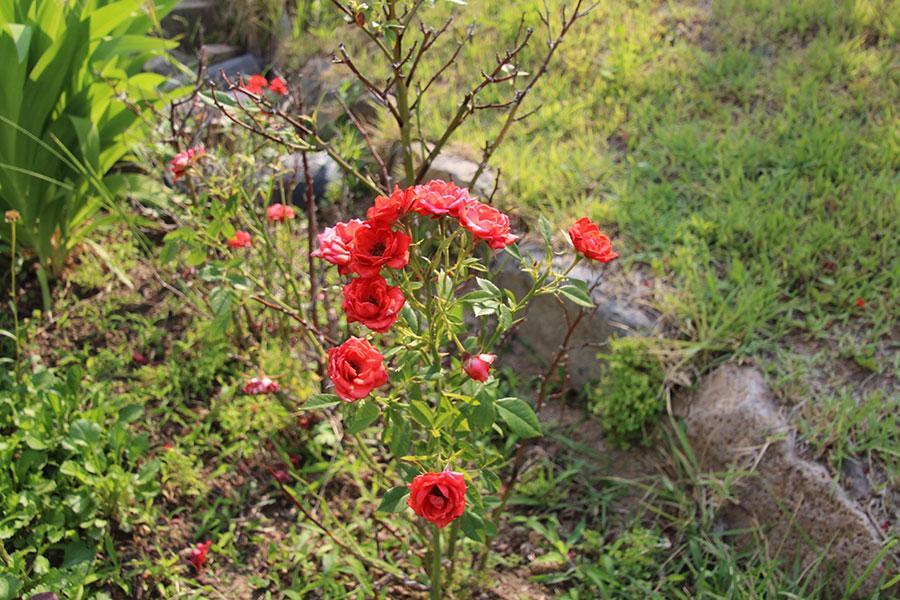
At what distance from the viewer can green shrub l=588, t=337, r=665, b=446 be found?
229 cm

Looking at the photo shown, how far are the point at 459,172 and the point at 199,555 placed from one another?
1659 mm

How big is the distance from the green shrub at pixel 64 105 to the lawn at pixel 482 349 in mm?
24

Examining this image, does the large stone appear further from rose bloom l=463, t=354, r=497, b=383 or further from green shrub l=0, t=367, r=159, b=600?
green shrub l=0, t=367, r=159, b=600

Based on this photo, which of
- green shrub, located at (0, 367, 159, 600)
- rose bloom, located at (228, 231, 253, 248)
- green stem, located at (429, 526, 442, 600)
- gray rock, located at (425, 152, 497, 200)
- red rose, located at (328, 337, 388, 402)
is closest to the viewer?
red rose, located at (328, 337, 388, 402)

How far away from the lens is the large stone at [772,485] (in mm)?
1972

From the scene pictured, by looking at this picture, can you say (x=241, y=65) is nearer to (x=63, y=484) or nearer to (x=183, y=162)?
(x=183, y=162)

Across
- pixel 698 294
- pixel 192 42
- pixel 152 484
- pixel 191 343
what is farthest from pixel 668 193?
pixel 192 42

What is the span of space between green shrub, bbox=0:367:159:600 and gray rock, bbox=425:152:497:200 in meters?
1.40

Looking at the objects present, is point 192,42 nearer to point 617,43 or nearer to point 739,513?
point 617,43

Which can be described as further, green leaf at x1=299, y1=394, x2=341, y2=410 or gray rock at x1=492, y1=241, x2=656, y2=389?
gray rock at x1=492, y1=241, x2=656, y2=389

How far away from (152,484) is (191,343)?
0.63 m

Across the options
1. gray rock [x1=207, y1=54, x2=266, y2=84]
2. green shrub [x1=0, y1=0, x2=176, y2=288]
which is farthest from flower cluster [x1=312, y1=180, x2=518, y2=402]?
gray rock [x1=207, y1=54, x2=266, y2=84]

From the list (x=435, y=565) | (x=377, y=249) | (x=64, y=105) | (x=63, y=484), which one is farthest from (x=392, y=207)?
(x=64, y=105)

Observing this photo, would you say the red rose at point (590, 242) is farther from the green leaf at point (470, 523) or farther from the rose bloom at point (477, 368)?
the green leaf at point (470, 523)
